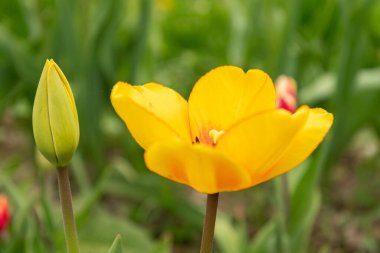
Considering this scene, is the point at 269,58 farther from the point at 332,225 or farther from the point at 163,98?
the point at 163,98

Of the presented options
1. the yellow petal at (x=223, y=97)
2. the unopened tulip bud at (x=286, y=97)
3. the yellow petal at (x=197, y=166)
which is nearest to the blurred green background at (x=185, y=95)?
the unopened tulip bud at (x=286, y=97)

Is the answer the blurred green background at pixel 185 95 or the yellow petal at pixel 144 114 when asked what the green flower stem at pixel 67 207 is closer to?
the yellow petal at pixel 144 114

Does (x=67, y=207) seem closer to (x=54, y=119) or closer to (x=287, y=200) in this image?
(x=54, y=119)

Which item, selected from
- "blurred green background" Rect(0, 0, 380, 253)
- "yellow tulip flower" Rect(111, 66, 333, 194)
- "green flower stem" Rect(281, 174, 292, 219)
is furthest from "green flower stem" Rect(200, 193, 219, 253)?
"blurred green background" Rect(0, 0, 380, 253)

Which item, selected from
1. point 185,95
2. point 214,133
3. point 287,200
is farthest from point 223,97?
point 185,95

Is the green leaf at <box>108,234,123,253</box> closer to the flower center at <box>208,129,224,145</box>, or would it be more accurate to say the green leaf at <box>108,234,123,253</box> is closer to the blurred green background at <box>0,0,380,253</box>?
the flower center at <box>208,129,224,145</box>
